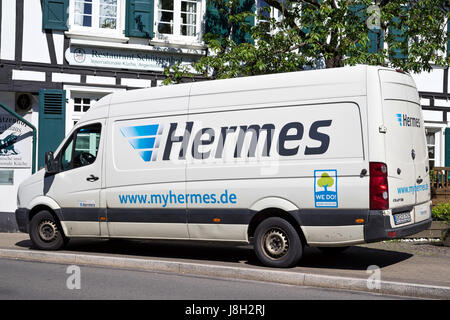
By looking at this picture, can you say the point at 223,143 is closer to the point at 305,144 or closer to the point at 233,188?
the point at 233,188

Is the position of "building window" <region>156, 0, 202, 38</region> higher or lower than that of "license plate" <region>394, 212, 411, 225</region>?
higher

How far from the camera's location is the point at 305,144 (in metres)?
8.40

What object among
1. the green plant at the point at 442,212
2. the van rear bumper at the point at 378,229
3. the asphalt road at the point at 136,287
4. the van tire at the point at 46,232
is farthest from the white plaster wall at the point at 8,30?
the van rear bumper at the point at 378,229

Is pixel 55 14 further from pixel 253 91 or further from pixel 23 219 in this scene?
pixel 253 91

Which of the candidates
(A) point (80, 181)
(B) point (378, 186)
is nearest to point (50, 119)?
(A) point (80, 181)

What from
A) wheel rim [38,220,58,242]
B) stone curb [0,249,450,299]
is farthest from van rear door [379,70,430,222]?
wheel rim [38,220,58,242]

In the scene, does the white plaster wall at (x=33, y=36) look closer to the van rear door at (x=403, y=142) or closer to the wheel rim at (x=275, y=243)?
the wheel rim at (x=275, y=243)

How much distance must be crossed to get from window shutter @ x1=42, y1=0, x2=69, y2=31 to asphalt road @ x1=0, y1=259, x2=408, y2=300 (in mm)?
7341

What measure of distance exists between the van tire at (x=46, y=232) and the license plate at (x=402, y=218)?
535 cm

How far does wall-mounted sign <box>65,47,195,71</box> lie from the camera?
14.9 m

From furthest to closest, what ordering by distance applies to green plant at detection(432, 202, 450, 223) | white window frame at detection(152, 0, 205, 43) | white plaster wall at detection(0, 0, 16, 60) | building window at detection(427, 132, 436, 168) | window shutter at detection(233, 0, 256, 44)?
building window at detection(427, 132, 436, 168) → window shutter at detection(233, 0, 256, 44) → white window frame at detection(152, 0, 205, 43) → white plaster wall at detection(0, 0, 16, 60) → green plant at detection(432, 202, 450, 223)

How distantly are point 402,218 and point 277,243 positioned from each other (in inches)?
64.6

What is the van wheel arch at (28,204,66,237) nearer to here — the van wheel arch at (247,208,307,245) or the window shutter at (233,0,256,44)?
the van wheel arch at (247,208,307,245)

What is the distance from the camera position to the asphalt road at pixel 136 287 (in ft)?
22.8
